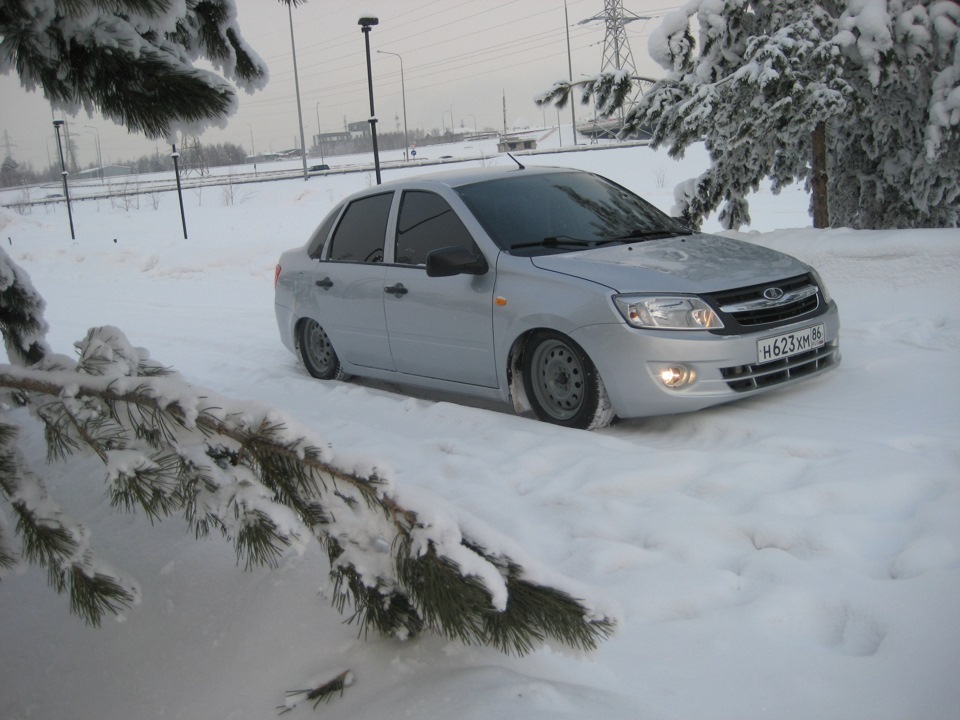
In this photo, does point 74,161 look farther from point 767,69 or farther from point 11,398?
point 11,398

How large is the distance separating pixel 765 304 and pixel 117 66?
3.56m

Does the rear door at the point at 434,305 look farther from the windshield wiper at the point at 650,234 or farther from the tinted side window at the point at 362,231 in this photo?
the windshield wiper at the point at 650,234

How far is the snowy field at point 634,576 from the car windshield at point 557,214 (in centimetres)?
116

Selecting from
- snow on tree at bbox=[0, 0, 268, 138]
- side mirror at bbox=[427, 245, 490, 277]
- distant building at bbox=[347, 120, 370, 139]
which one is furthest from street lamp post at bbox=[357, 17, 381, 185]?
snow on tree at bbox=[0, 0, 268, 138]

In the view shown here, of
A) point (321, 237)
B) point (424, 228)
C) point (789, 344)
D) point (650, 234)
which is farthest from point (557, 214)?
point (321, 237)

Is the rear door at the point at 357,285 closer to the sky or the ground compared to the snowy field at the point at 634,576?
closer to the sky

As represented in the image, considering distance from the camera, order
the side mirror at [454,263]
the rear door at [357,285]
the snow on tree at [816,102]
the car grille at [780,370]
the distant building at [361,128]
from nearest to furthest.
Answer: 1. the car grille at [780,370]
2. the side mirror at [454,263]
3. the rear door at [357,285]
4. the snow on tree at [816,102]
5. the distant building at [361,128]

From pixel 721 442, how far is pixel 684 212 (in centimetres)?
581

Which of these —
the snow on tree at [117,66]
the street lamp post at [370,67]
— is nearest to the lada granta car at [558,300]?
the snow on tree at [117,66]

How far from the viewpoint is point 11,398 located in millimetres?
2600

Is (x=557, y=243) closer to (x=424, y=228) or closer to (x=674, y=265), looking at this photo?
(x=674, y=265)

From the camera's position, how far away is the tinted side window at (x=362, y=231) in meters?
6.50

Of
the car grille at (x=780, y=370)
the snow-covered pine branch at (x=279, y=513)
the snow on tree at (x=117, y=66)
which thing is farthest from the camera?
the car grille at (x=780, y=370)

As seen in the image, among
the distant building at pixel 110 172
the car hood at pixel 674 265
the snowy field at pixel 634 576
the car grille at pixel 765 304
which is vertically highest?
the distant building at pixel 110 172
